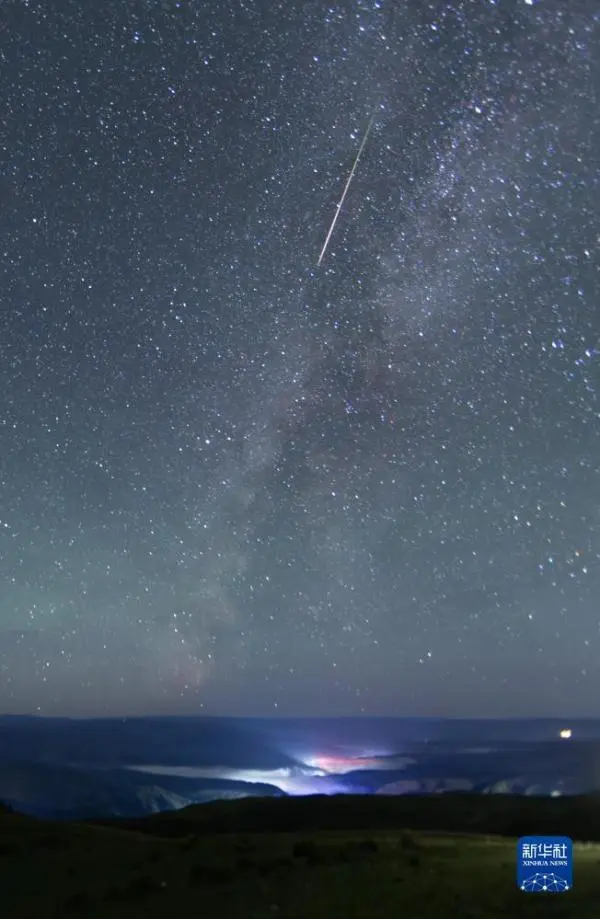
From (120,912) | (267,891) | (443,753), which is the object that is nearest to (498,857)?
(267,891)

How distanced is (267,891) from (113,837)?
8712 millimetres

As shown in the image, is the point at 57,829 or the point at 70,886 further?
the point at 57,829

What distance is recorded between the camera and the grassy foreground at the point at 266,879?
12.8m

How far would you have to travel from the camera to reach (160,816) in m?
37.1

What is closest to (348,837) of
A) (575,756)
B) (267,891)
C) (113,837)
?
(113,837)

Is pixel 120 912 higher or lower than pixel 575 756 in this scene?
higher

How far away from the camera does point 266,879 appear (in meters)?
15.4

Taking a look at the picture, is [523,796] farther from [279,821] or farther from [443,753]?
[443,753]

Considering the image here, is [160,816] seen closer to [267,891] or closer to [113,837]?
[113,837]

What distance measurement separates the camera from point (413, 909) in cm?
1265

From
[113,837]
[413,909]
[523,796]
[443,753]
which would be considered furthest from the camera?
[443,753]

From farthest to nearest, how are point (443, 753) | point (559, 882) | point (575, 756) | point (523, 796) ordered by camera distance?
1. point (443, 753)
2. point (575, 756)
3. point (523, 796)
4. point (559, 882)

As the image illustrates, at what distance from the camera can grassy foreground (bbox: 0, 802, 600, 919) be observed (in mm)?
12789

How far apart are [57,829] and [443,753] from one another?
180m
